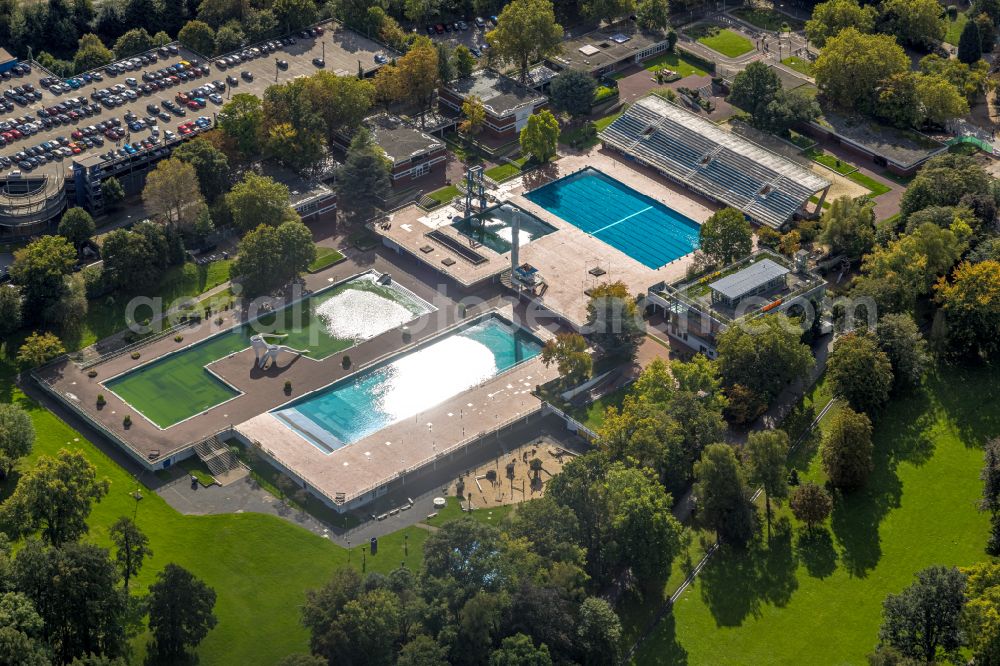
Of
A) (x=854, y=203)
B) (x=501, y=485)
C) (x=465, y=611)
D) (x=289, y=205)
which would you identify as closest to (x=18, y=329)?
(x=289, y=205)

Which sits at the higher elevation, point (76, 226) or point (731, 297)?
point (76, 226)

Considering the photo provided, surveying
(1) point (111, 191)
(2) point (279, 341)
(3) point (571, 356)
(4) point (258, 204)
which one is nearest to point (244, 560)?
(2) point (279, 341)

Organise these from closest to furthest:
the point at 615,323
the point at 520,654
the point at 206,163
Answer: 1. the point at 520,654
2. the point at 615,323
3. the point at 206,163

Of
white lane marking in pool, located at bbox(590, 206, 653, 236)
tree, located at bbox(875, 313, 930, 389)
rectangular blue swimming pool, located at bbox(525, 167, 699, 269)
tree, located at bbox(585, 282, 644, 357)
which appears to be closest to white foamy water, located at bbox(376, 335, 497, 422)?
tree, located at bbox(585, 282, 644, 357)

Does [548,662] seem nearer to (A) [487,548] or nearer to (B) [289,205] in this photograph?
(A) [487,548]

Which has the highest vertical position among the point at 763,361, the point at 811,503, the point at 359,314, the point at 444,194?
the point at 763,361

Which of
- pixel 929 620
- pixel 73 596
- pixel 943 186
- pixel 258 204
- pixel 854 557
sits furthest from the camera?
pixel 943 186

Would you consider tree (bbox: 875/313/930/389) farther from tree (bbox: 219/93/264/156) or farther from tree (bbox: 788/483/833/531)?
tree (bbox: 219/93/264/156)

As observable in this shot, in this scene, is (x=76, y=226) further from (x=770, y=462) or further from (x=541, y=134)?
(x=770, y=462)
